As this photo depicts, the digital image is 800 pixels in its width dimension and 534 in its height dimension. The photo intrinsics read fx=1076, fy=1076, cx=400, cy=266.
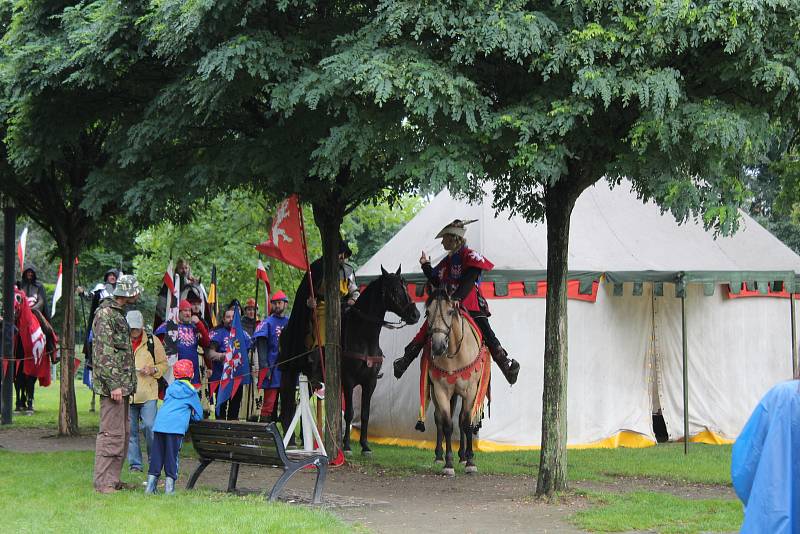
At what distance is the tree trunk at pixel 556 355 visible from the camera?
10648 millimetres

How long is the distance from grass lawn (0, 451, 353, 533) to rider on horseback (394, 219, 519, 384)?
4.09m

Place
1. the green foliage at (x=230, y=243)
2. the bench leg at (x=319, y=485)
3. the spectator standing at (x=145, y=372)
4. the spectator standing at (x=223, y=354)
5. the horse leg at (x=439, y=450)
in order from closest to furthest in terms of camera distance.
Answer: the bench leg at (x=319, y=485)
the spectator standing at (x=145, y=372)
the horse leg at (x=439, y=450)
the spectator standing at (x=223, y=354)
the green foliage at (x=230, y=243)

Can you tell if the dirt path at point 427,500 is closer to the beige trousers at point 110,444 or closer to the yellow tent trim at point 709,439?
the beige trousers at point 110,444

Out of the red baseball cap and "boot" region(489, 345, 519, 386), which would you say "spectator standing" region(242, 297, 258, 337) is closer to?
"boot" region(489, 345, 519, 386)

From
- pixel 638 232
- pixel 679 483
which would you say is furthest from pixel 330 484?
pixel 638 232

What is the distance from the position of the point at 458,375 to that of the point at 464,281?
1243mm

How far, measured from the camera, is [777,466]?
450cm

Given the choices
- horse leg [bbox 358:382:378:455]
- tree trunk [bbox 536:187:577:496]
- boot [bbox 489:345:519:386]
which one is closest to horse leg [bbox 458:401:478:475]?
boot [bbox 489:345:519:386]

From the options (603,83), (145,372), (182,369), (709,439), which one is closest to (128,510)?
(182,369)

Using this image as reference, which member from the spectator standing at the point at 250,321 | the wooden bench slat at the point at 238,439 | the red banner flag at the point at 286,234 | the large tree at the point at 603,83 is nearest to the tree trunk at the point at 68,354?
the spectator standing at the point at 250,321

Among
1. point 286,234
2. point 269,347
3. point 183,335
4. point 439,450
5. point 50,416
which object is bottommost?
point 50,416

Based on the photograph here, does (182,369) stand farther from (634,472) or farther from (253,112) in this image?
(634,472)

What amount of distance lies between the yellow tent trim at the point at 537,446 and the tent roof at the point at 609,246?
95.6 inches

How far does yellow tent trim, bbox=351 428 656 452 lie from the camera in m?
15.6
